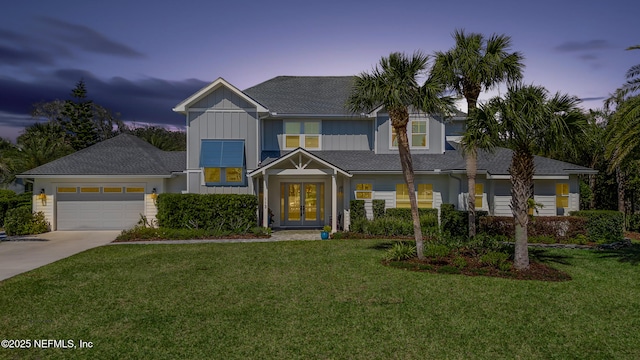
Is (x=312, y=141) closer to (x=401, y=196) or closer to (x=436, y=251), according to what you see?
(x=401, y=196)

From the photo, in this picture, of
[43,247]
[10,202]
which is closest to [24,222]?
A: [43,247]

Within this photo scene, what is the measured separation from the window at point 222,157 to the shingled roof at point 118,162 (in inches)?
86.6

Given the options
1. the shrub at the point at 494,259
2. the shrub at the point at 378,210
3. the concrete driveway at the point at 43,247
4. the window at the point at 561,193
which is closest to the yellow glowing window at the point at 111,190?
the concrete driveway at the point at 43,247

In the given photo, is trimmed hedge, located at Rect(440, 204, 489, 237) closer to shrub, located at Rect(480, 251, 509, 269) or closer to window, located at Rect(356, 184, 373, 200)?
window, located at Rect(356, 184, 373, 200)

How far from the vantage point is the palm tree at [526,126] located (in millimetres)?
10797

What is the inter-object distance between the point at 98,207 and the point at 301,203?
10.9 meters

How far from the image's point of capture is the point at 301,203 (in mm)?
22406

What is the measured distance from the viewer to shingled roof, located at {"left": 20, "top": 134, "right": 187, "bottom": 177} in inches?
814

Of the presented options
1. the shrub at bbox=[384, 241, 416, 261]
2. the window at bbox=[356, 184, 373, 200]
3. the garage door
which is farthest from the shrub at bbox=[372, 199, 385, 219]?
the garage door

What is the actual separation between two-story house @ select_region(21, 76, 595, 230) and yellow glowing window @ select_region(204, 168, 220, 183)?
0.07 m

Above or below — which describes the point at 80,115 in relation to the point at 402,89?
above

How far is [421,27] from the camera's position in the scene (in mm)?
15641

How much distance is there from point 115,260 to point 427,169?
579 inches

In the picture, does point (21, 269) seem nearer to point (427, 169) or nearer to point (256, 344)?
point (256, 344)
